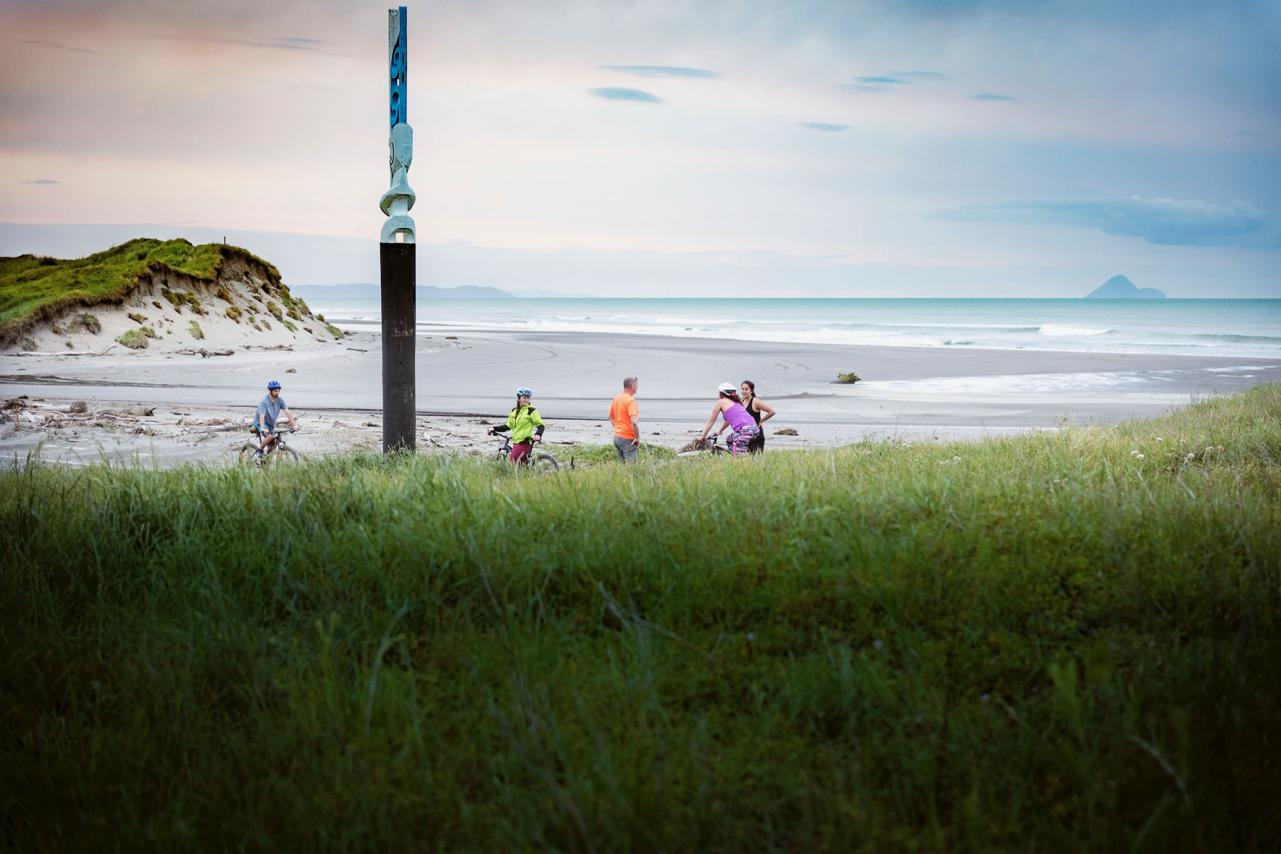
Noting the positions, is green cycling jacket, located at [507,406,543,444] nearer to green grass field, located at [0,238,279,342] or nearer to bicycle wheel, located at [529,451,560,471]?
bicycle wheel, located at [529,451,560,471]

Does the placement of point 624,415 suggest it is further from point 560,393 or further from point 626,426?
point 560,393

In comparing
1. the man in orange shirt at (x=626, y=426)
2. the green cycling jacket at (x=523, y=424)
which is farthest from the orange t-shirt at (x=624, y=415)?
the green cycling jacket at (x=523, y=424)

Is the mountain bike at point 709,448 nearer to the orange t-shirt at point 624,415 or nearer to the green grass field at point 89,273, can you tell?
the orange t-shirt at point 624,415

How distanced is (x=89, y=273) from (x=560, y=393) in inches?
800

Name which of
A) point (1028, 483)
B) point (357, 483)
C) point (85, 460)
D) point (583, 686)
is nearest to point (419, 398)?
point (85, 460)

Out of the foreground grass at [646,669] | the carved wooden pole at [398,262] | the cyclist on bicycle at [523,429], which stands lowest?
the foreground grass at [646,669]

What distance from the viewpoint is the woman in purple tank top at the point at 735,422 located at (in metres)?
13.2

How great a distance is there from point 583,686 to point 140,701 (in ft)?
5.96

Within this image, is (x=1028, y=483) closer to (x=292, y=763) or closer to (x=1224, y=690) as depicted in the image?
(x=1224, y=690)

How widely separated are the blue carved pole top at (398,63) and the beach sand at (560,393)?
15.0 feet

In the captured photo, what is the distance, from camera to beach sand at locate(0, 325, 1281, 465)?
53.7ft


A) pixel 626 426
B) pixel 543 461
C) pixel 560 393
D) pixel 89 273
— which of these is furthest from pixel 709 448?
pixel 89 273

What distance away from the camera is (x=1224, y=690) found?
3674 millimetres

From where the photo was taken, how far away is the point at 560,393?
83.7 ft
